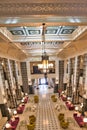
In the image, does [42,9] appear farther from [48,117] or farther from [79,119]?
[48,117]

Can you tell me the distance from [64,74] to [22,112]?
36.8 ft

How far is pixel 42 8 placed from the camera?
311 centimetres

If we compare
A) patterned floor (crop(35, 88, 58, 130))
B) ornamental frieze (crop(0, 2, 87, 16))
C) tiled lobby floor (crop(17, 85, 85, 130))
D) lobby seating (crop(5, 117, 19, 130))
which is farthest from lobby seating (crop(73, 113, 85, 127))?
ornamental frieze (crop(0, 2, 87, 16))

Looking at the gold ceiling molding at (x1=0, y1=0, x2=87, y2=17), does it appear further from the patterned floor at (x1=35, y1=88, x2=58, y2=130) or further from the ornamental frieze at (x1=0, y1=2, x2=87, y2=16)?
the patterned floor at (x1=35, y1=88, x2=58, y2=130)

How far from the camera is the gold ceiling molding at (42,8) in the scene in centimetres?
305

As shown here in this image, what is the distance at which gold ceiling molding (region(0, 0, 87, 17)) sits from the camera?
305cm

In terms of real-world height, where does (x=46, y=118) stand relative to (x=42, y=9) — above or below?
below

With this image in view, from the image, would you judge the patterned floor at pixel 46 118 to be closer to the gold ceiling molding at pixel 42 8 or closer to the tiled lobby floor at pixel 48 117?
the tiled lobby floor at pixel 48 117

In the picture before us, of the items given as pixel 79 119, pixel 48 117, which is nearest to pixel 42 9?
pixel 79 119

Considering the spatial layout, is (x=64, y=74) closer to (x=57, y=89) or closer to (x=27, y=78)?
(x=57, y=89)

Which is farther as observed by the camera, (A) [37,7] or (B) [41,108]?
(B) [41,108]

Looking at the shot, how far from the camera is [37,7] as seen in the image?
309 centimetres

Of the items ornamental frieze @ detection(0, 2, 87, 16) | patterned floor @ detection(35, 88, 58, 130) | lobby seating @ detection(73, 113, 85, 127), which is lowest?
patterned floor @ detection(35, 88, 58, 130)

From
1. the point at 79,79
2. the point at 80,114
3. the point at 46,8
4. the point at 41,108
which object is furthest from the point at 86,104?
the point at 46,8
